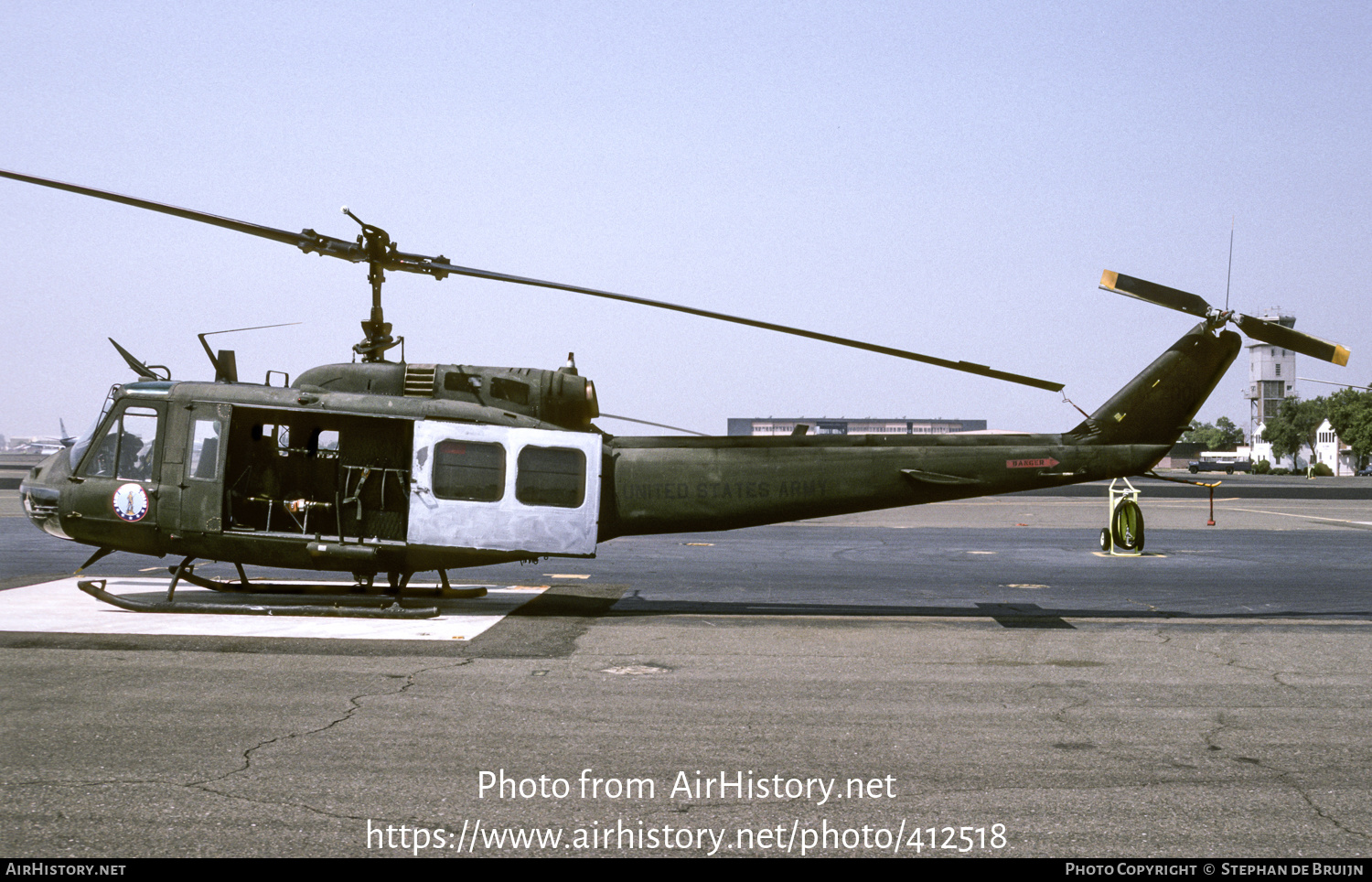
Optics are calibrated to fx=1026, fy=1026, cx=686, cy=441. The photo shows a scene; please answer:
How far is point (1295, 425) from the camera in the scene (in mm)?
171750

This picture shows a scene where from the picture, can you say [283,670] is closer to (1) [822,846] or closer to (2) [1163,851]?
(1) [822,846]

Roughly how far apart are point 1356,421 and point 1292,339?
500ft

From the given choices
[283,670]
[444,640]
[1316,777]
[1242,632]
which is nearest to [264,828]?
[283,670]

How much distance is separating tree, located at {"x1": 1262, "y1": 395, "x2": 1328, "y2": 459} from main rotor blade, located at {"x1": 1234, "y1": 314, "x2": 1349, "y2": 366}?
591 ft

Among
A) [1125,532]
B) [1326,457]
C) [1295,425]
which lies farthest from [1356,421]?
[1125,532]

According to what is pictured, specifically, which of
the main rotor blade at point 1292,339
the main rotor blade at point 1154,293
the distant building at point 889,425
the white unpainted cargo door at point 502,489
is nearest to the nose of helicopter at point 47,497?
the white unpainted cargo door at point 502,489

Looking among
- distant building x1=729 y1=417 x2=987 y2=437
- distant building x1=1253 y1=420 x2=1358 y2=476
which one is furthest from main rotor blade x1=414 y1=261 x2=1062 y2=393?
distant building x1=1253 y1=420 x2=1358 y2=476

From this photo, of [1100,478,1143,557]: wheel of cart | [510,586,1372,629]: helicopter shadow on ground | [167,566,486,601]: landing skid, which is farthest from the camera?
[1100,478,1143,557]: wheel of cart

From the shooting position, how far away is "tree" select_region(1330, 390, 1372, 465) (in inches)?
5463

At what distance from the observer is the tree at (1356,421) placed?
13875 centimetres

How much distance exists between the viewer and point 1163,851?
5.76 meters

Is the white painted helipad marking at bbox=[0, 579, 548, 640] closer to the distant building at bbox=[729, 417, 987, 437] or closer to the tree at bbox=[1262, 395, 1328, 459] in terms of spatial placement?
the distant building at bbox=[729, 417, 987, 437]

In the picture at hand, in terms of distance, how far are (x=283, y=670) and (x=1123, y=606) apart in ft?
39.3

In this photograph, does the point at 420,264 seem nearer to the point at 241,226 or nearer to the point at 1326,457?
the point at 241,226
